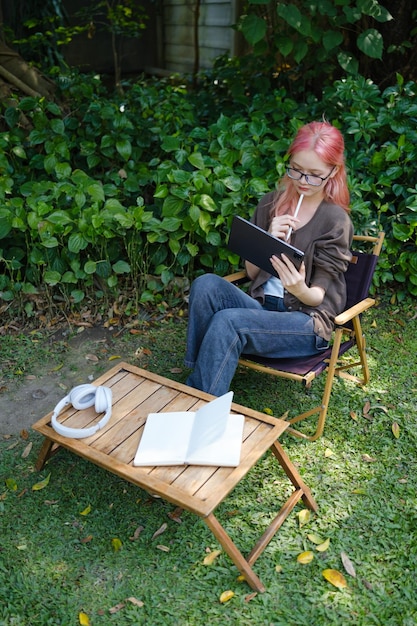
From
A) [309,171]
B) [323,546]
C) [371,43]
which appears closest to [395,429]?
[323,546]

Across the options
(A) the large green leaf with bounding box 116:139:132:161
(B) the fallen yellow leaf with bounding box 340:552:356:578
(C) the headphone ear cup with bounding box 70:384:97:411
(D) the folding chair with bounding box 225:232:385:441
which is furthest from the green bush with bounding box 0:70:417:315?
(B) the fallen yellow leaf with bounding box 340:552:356:578

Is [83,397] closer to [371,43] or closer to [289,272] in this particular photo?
[289,272]

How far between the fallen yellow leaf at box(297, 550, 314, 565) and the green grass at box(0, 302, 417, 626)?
2 centimetres

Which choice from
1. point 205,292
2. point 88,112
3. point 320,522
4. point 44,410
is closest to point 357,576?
point 320,522

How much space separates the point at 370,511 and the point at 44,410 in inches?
71.2

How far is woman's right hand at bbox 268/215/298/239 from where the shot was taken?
2.90m

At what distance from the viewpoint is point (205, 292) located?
9.71 ft

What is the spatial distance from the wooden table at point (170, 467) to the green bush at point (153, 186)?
4.27 feet

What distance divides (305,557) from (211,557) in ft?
1.25

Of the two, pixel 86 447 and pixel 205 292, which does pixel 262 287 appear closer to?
pixel 205 292

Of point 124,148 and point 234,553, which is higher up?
point 124,148

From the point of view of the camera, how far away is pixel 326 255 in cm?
291

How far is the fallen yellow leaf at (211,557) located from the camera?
236 centimetres

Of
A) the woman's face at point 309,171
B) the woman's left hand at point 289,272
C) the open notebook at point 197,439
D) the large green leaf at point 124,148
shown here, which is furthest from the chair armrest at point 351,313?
the large green leaf at point 124,148
